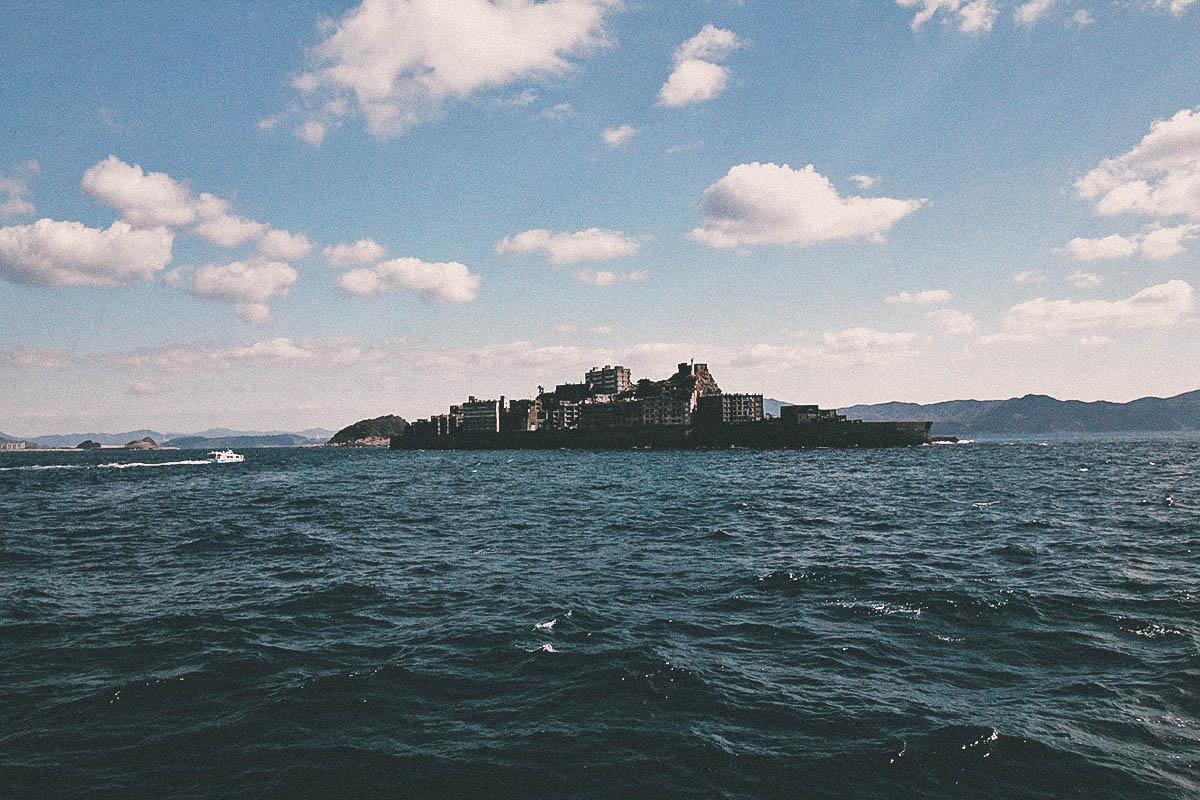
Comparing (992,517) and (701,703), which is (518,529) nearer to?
(701,703)

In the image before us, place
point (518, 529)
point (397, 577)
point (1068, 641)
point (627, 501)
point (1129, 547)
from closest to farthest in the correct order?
point (1068, 641) → point (397, 577) → point (1129, 547) → point (518, 529) → point (627, 501)

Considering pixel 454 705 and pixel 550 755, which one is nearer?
pixel 550 755

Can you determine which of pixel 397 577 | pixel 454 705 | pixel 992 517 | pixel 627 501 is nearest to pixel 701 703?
pixel 454 705

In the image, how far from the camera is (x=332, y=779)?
12.2 m

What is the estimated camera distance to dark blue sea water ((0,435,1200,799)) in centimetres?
1241

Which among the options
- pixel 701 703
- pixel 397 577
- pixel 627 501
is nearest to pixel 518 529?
pixel 397 577

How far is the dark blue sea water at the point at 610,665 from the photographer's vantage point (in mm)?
12414

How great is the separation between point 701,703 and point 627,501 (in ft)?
153

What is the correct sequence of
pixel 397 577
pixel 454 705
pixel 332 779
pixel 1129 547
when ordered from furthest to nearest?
pixel 1129 547, pixel 397 577, pixel 454 705, pixel 332 779

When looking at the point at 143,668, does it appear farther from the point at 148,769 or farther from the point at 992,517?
the point at 992,517

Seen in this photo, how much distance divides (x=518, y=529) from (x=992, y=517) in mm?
34066

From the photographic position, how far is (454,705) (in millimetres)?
15406

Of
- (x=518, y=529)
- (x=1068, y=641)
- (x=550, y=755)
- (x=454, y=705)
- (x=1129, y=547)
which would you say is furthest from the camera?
(x=518, y=529)

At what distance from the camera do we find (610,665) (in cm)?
1778
